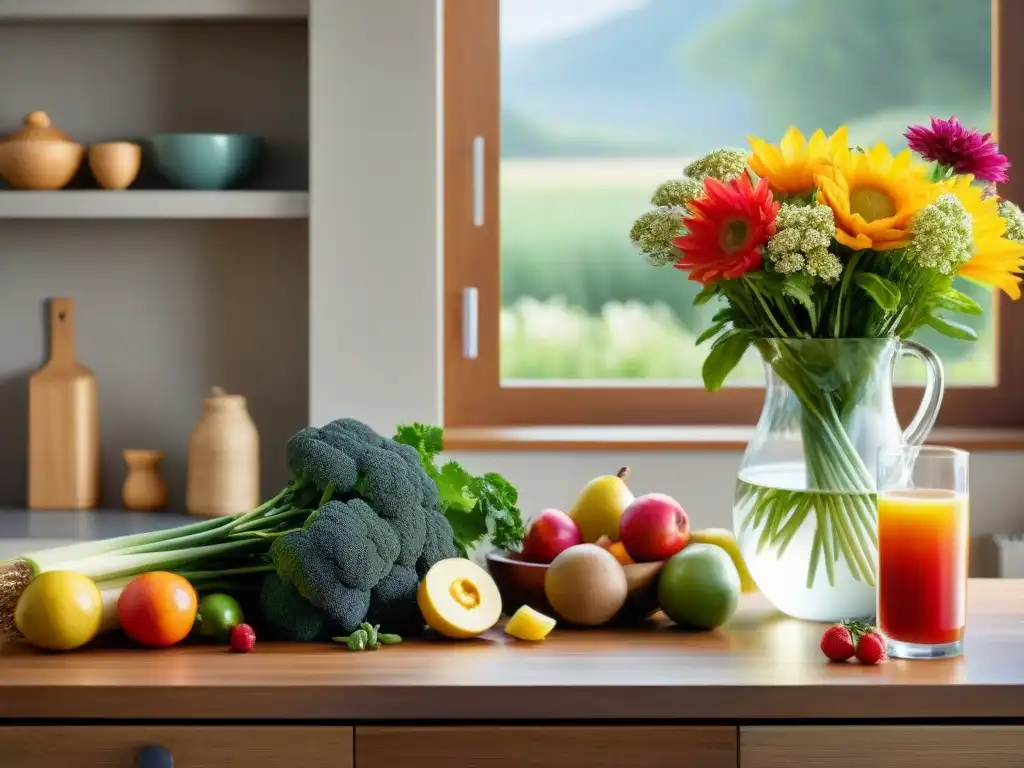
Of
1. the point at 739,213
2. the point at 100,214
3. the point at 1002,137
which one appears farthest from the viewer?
the point at 1002,137

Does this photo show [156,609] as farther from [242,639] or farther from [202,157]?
[202,157]

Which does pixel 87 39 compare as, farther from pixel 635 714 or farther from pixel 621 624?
pixel 635 714

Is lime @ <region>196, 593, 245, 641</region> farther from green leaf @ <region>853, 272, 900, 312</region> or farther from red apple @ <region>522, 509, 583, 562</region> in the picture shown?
green leaf @ <region>853, 272, 900, 312</region>

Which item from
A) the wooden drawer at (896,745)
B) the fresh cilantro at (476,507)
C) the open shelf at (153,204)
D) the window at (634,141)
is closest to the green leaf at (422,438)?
the fresh cilantro at (476,507)

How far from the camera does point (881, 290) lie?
1187mm

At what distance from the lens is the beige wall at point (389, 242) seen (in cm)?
259

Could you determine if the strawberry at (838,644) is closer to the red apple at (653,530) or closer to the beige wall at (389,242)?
the red apple at (653,530)

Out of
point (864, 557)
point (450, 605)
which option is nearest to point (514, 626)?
point (450, 605)

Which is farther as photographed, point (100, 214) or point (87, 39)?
point (87, 39)

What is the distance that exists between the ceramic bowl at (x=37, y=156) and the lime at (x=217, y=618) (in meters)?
1.69

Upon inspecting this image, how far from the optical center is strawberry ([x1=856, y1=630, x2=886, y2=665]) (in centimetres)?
114

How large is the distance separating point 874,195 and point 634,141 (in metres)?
1.72

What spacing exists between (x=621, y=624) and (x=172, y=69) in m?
1.98

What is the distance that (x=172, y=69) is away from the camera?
2.81 meters
